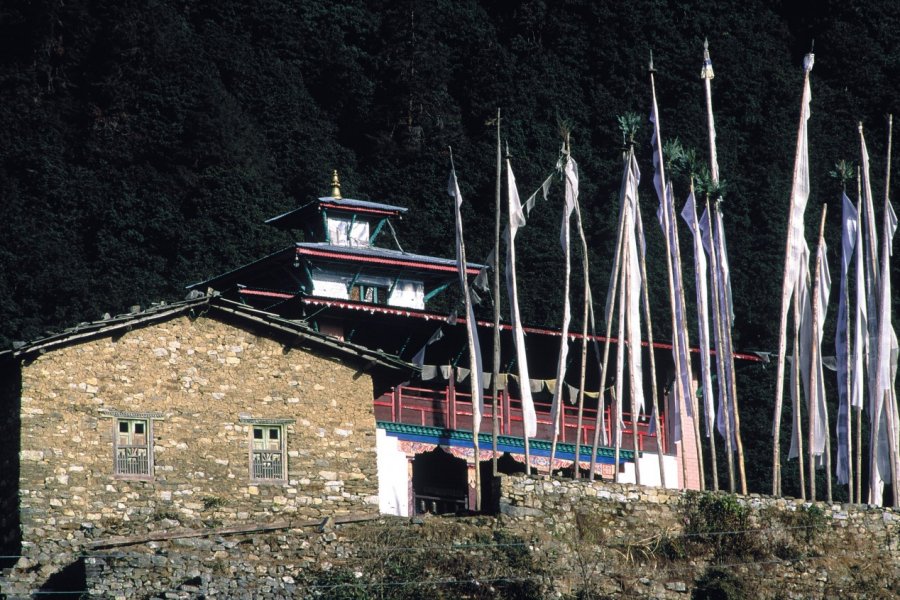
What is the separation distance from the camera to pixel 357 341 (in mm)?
49594

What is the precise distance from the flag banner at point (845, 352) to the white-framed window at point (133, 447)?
54.4 ft

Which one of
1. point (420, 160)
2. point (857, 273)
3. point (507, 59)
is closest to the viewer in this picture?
point (857, 273)

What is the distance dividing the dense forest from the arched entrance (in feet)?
51.5

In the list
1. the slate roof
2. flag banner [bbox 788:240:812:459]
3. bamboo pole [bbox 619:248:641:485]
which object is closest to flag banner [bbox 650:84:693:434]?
bamboo pole [bbox 619:248:641:485]

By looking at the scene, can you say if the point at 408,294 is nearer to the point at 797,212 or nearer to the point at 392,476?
the point at 392,476

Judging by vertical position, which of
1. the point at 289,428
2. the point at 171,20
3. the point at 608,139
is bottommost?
the point at 289,428

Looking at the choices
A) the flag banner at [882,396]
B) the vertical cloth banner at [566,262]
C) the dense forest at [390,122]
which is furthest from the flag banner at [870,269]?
the dense forest at [390,122]

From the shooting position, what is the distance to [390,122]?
8012cm

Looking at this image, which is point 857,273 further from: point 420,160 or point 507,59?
point 507,59

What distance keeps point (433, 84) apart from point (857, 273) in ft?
129

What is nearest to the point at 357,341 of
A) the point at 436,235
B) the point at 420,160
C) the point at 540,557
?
the point at 540,557

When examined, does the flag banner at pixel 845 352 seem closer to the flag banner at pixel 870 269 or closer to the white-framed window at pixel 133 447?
the flag banner at pixel 870 269

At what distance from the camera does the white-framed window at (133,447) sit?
38.7 meters

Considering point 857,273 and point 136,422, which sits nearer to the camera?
point 136,422
